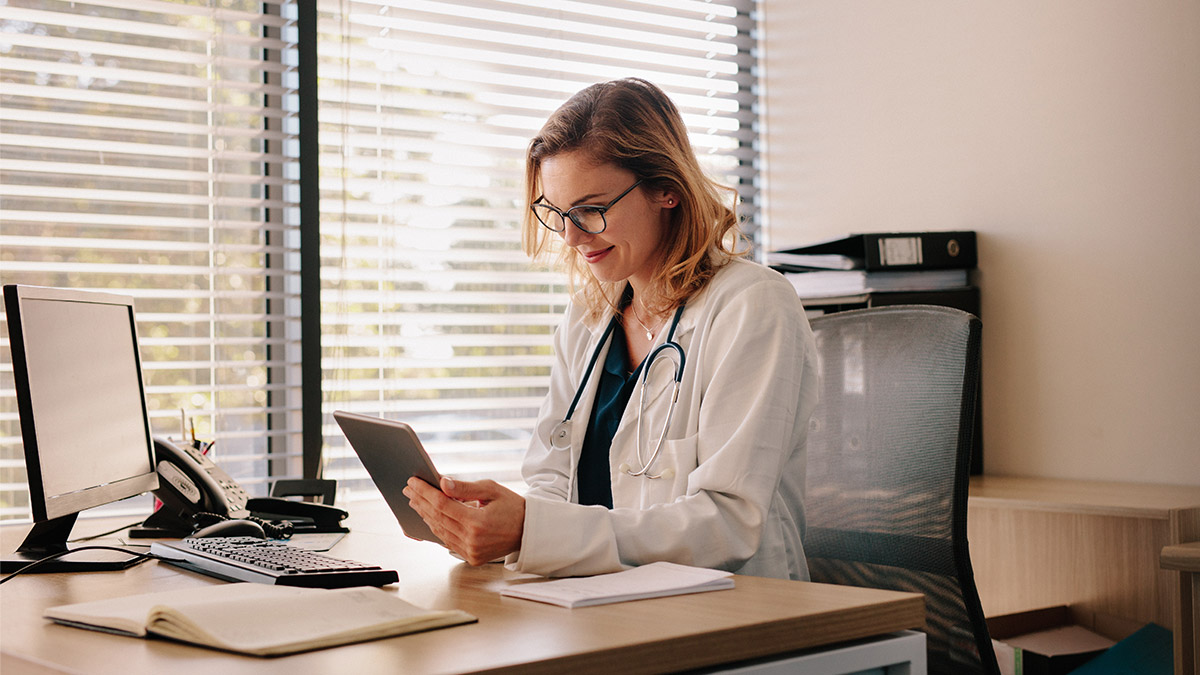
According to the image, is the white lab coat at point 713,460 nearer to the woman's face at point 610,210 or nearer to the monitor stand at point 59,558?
the woman's face at point 610,210

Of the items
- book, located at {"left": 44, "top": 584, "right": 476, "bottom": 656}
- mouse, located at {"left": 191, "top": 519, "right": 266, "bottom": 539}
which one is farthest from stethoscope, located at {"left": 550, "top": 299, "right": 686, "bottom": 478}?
book, located at {"left": 44, "top": 584, "right": 476, "bottom": 656}

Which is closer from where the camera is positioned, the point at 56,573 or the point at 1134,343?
the point at 56,573

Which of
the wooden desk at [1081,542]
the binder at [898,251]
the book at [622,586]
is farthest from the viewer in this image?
the binder at [898,251]

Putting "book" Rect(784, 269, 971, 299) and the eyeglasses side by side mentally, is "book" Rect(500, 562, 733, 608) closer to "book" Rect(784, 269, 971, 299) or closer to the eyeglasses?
the eyeglasses

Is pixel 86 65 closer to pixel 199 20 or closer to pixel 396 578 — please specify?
pixel 199 20

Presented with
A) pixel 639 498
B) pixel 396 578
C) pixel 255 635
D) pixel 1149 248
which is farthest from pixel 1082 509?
pixel 255 635

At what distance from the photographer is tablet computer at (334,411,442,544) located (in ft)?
4.00

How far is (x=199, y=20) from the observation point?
2461mm

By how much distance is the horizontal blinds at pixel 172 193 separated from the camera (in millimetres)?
2270

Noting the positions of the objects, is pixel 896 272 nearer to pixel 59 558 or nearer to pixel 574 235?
pixel 574 235

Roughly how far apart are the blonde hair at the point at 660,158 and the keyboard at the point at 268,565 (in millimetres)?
712

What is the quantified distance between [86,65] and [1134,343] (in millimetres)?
2422

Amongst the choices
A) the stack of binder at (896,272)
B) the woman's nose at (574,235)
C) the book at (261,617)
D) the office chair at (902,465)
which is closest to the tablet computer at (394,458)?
the book at (261,617)

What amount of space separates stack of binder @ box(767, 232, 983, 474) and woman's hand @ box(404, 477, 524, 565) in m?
1.43
